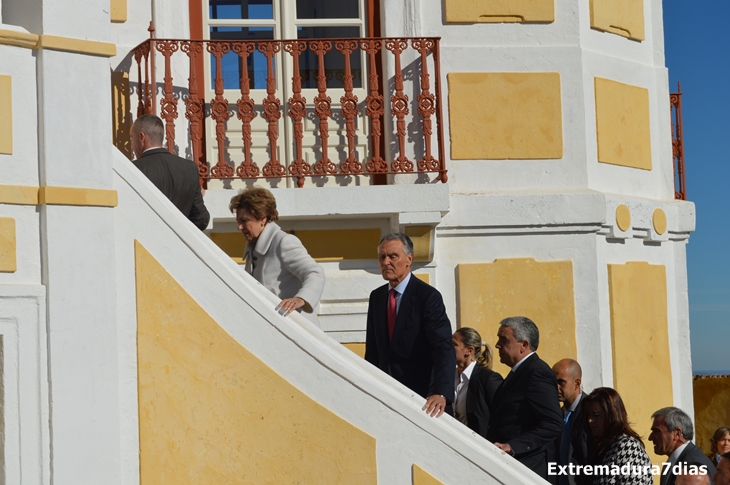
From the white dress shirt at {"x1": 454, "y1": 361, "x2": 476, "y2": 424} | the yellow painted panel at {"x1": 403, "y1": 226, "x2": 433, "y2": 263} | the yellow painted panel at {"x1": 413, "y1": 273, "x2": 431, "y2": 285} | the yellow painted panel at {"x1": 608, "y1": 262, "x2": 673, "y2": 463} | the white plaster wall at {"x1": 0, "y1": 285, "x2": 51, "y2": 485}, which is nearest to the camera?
the white plaster wall at {"x1": 0, "y1": 285, "x2": 51, "y2": 485}

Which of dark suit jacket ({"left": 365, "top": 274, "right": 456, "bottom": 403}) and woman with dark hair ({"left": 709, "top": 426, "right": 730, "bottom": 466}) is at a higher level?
dark suit jacket ({"left": 365, "top": 274, "right": 456, "bottom": 403})

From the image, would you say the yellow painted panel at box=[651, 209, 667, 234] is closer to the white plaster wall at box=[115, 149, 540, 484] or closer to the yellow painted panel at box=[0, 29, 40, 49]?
the white plaster wall at box=[115, 149, 540, 484]

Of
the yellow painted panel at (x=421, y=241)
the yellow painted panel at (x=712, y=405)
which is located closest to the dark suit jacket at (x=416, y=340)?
the yellow painted panel at (x=421, y=241)

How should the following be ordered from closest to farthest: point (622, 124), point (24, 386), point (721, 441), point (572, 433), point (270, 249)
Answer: point (24, 386) → point (270, 249) → point (572, 433) → point (721, 441) → point (622, 124)

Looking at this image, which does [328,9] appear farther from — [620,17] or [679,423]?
[679,423]

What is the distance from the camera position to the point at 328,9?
9.83m

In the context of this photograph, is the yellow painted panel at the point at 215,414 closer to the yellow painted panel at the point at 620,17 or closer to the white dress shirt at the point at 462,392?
the white dress shirt at the point at 462,392

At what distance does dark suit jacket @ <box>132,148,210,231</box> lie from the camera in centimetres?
673

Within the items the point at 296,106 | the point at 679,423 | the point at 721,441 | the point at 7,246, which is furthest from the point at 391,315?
the point at 721,441

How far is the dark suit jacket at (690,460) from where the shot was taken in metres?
6.10

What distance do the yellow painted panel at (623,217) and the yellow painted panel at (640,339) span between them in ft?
1.09

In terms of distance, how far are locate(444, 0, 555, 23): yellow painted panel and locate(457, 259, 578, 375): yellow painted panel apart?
79.3 inches

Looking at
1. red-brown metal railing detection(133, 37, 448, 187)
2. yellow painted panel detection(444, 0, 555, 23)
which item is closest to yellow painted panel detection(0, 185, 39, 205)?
red-brown metal railing detection(133, 37, 448, 187)

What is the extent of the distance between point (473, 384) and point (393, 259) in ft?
3.54
